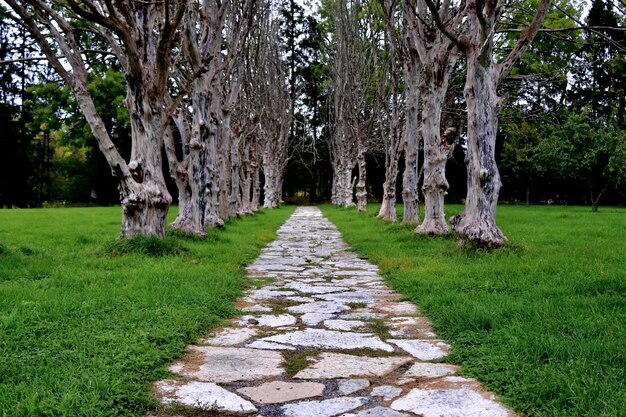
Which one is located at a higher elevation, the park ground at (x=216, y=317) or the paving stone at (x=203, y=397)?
the park ground at (x=216, y=317)

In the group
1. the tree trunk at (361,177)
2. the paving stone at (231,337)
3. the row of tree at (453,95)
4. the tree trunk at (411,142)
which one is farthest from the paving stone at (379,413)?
the tree trunk at (361,177)

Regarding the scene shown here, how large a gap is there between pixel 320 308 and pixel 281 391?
7.31 ft

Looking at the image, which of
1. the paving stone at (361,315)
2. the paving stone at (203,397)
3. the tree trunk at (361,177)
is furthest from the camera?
the tree trunk at (361,177)

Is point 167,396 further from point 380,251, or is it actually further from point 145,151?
point 380,251

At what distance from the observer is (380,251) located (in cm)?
934

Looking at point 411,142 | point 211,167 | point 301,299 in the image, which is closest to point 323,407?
point 301,299

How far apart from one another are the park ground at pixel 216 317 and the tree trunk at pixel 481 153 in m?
0.43

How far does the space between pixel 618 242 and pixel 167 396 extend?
9.80 m

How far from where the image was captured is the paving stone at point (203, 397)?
264 centimetres

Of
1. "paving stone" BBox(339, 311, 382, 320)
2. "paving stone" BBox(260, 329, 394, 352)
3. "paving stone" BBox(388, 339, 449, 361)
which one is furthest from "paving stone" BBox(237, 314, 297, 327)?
"paving stone" BBox(388, 339, 449, 361)

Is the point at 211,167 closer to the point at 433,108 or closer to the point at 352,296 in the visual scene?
the point at 433,108

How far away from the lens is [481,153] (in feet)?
26.9

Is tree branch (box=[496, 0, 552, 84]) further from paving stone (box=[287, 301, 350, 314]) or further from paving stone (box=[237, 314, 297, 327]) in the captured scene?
paving stone (box=[237, 314, 297, 327])

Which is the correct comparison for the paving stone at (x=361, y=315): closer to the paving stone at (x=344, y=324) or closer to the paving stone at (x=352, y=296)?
the paving stone at (x=344, y=324)
